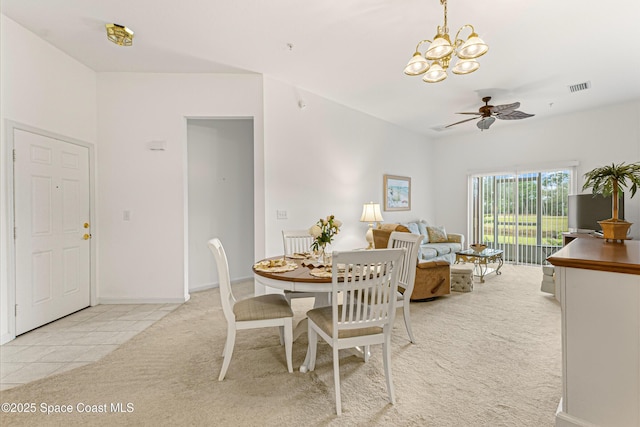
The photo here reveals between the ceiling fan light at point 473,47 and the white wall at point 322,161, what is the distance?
2.50m

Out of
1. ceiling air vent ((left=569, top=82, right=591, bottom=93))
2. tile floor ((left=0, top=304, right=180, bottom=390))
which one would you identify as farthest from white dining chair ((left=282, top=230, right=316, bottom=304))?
ceiling air vent ((left=569, top=82, right=591, bottom=93))

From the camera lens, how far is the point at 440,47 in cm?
221

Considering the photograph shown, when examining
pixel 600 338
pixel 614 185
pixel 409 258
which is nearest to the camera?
pixel 600 338

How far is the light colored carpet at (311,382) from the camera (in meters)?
1.75

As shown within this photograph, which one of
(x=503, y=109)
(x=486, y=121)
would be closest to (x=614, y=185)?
(x=503, y=109)

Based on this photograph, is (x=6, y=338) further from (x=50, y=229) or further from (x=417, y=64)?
(x=417, y=64)

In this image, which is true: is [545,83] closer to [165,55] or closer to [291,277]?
[291,277]

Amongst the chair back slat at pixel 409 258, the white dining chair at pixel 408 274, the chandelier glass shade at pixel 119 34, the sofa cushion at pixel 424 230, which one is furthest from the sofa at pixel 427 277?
the chandelier glass shade at pixel 119 34

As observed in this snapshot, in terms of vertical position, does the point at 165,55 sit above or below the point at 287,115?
above

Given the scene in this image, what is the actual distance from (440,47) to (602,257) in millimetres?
1692

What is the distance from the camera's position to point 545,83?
4.24 metres

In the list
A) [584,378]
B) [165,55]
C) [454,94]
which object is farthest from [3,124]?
[454,94]

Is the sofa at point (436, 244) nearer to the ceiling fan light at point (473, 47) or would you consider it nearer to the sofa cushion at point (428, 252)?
the sofa cushion at point (428, 252)

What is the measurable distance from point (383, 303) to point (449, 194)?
614cm
